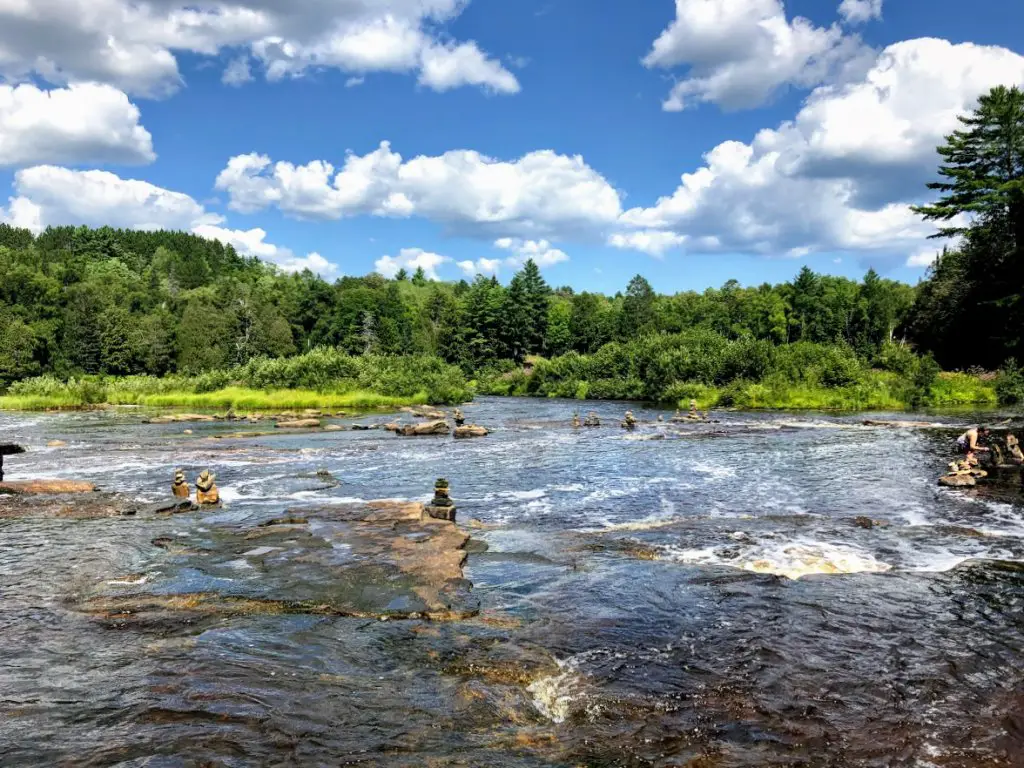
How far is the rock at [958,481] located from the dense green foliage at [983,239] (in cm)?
4611

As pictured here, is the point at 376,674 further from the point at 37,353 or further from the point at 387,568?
the point at 37,353

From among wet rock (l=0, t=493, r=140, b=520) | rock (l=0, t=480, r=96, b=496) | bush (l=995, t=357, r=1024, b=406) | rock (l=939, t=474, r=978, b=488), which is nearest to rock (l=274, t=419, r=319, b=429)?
rock (l=0, t=480, r=96, b=496)

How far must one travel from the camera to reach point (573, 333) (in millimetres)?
120188

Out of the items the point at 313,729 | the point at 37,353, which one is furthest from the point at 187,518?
the point at 37,353

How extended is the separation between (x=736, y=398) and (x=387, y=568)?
168 ft

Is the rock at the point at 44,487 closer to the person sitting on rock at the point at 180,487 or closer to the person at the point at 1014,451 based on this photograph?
the person sitting on rock at the point at 180,487

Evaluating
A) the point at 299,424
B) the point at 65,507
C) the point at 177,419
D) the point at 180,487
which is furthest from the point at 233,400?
the point at 65,507

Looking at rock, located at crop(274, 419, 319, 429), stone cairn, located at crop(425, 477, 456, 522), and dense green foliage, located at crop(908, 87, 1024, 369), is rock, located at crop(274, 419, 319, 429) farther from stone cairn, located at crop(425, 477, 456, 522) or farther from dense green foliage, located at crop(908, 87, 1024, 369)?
dense green foliage, located at crop(908, 87, 1024, 369)

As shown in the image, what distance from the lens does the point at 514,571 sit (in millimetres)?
13633

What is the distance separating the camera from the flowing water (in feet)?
23.5

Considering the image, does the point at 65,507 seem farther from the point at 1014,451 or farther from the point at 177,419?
the point at 177,419

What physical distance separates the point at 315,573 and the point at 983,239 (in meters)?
73.8

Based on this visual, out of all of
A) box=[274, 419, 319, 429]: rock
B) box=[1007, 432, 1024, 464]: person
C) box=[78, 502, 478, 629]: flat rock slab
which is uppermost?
box=[1007, 432, 1024, 464]: person

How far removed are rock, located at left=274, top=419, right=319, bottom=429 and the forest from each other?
1889 centimetres
